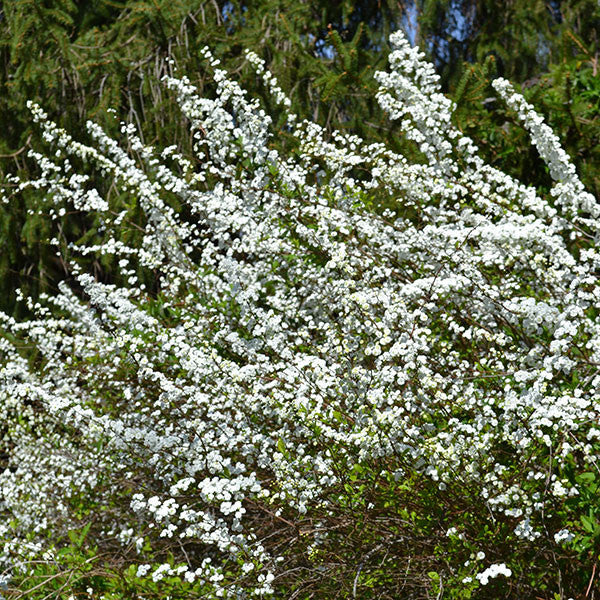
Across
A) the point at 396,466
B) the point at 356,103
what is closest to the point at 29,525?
the point at 396,466

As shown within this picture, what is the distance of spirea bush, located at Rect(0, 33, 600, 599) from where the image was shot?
2219 millimetres

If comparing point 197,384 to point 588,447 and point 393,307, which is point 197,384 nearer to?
point 393,307

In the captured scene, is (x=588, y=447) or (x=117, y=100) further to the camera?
(x=117, y=100)

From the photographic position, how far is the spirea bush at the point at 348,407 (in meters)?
2.22

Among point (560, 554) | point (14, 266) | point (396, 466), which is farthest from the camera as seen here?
point (14, 266)

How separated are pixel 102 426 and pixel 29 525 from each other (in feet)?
3.21

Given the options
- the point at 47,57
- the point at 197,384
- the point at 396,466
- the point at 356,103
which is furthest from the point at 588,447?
the point at 47,57

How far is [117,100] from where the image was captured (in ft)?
16.3

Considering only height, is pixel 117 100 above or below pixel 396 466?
above

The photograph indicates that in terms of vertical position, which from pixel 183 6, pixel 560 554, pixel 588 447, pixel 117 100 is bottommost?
pixel 560 554

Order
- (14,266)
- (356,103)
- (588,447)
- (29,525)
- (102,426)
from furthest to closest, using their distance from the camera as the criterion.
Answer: (14,266), (356,103), (29,525), (102,426), (588,447)

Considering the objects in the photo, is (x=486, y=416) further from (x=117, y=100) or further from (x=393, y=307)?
(x=117, y=100)

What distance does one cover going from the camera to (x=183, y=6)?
16.4ft

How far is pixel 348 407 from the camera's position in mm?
2537
